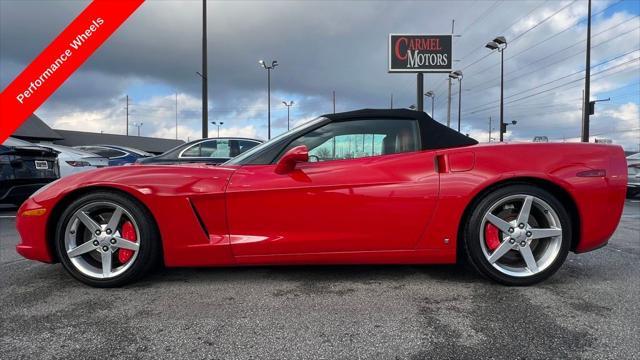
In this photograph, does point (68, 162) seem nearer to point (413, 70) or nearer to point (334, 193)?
point (334, 193)

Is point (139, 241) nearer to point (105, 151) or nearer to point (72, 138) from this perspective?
point (105, 151)

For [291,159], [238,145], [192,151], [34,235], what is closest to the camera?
[291,159]

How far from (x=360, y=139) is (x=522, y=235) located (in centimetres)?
127

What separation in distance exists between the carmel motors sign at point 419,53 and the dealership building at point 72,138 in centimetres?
2386

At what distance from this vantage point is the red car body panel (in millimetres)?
2691

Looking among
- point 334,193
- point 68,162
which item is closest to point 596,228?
point 334,193

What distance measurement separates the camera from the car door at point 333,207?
106 inches

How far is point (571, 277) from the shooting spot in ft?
9.91

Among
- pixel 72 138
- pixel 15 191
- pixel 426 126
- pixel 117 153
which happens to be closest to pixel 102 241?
pixel 426 126

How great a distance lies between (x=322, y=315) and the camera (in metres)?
2.29

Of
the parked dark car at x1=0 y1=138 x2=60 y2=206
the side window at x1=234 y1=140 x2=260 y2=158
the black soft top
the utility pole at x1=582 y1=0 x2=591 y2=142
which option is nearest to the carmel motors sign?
the utility pole at x1=582 y1=0 x2=591 y2=142

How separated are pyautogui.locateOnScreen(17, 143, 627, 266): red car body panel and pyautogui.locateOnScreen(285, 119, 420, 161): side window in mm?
116

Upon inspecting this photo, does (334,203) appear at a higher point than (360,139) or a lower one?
lower

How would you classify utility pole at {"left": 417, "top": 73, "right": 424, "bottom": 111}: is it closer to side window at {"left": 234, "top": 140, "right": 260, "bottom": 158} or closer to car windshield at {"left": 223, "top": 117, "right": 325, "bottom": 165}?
side window at {"left": 234, "top": 140, "right": 260, "bottom": 158}
